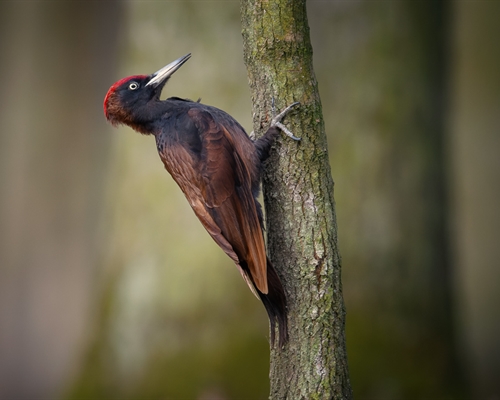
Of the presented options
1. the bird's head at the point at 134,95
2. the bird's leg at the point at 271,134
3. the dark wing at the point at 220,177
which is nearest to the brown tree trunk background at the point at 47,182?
the bird's head at the point at 134,95

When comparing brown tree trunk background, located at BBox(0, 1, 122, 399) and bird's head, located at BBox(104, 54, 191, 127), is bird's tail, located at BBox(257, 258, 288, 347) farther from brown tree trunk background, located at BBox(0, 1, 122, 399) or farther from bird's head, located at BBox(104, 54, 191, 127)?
brown tree trunk background, located at BBox(0, 1, 122, 399)

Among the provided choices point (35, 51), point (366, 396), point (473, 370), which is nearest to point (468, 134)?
point (473, 370)

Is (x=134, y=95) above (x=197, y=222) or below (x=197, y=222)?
above

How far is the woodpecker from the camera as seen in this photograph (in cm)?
244

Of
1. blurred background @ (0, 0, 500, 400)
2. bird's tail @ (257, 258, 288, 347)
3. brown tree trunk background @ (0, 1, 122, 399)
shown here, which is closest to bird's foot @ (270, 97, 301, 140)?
bird's tail @ (257, 258, 288, 347)

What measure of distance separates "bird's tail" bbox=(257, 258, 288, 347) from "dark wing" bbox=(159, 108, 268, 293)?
0.07 meters

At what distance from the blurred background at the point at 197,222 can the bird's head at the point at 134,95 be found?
3.63 feet

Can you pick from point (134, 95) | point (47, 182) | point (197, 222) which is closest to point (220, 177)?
point (134, 95)

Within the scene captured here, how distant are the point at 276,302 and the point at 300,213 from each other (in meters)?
0.36

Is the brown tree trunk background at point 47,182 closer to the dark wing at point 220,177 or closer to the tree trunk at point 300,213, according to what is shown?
the dark wing at point 220,177

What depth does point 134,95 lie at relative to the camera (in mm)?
2787

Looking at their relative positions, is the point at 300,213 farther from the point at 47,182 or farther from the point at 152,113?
the point at 47,182

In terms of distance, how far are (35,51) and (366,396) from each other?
10.3 feet

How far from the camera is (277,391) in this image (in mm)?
2525
